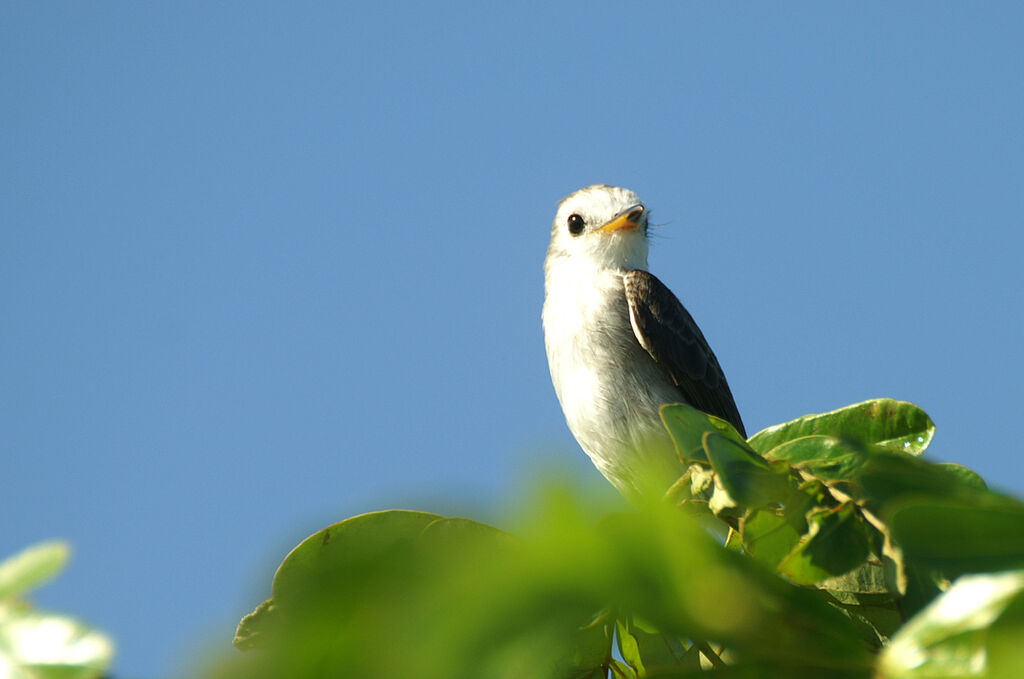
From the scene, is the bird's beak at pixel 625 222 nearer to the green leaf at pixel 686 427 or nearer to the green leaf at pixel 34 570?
the green leaf at pixel 686 427

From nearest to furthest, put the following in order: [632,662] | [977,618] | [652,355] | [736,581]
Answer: [977,618], [736,581], [632,662], [652,355]

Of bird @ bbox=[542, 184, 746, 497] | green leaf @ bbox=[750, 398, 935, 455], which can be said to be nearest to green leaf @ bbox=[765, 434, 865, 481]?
green leaf @ bbox=[750, 398, 935, 455]

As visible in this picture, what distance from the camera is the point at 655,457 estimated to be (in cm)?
609

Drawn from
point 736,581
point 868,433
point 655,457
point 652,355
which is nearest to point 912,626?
point 736,581

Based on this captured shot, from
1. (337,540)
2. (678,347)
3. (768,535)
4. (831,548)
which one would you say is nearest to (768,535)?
(768,535)

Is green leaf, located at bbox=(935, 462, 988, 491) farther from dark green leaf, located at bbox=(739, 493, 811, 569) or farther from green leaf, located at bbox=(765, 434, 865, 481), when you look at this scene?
dark green leaf, located at bbox=(739, 493, 811, 569)

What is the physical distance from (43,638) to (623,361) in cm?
615

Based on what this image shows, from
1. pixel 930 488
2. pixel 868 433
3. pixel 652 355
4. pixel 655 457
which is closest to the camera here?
pixel 930 488

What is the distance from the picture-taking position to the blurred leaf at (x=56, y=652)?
658 mm

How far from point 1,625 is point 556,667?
78 centimetres

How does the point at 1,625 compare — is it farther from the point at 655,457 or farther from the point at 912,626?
→ the point at 655,457

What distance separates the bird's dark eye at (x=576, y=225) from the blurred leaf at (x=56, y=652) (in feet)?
25.1

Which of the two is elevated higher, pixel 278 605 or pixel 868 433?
pixel 278 605

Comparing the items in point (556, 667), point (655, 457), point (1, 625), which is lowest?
point (655, 457)
